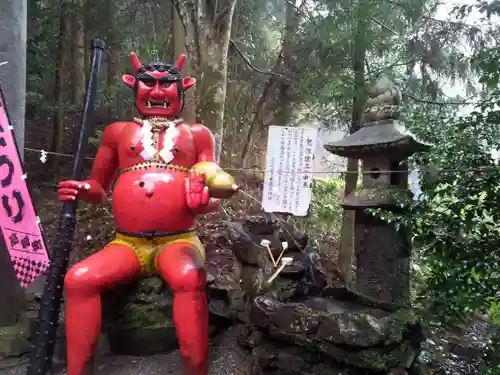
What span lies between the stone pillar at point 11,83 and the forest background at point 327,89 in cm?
34

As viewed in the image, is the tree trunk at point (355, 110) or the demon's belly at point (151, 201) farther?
the tree trunk at point (355, 110)

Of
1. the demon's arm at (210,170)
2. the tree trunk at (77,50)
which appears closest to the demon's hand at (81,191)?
the demon's arm at (210,170)

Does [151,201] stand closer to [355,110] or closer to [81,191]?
[81,191]

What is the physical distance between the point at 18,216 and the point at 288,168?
1.80m

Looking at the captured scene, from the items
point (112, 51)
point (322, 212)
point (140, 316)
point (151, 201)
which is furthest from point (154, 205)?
point (112, 51)

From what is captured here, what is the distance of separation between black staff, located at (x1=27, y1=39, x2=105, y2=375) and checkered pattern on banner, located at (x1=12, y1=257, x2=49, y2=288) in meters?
0.22

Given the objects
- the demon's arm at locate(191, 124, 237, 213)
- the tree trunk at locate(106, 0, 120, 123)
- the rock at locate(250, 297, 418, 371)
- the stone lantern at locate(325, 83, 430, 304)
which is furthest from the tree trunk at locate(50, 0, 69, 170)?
the rock at locate(250, 297, 418, 371)

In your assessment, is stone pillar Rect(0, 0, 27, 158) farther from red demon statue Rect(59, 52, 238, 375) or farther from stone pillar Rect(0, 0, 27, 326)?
red demon statue Rect(59, 52, 238, 375)

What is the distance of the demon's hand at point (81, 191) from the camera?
268 cm

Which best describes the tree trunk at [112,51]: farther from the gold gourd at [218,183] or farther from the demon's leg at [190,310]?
the demon's leg at [190,310]

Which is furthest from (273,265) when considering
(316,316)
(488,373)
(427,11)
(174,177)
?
(427,11)

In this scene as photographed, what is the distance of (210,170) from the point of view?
8.65 ft

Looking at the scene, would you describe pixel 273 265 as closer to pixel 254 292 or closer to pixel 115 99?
pixel 254 292

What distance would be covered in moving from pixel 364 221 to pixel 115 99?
5.26 m
